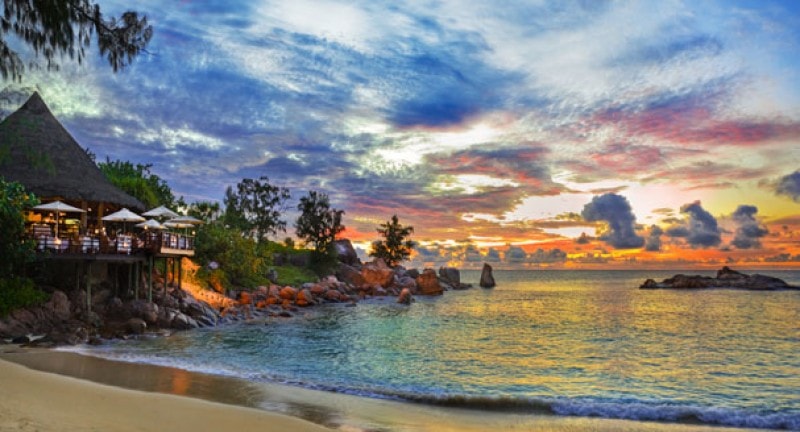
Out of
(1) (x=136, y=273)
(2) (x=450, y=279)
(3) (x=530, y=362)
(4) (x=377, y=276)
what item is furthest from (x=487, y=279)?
(3) (x=530, y=362)

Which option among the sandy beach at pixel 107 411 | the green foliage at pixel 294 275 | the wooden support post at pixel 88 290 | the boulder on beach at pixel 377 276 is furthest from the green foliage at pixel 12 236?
the boulder on beach at pixel 377 276

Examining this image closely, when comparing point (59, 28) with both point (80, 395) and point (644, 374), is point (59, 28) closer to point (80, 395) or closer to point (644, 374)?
point (80, 395)

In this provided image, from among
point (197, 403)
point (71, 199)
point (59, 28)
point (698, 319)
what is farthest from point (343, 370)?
point (698, 319)

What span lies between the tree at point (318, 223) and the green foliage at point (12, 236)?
54933mm

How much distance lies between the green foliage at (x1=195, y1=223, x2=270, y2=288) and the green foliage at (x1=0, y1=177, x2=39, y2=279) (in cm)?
2188

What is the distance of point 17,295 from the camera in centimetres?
2856

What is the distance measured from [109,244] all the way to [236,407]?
2349 cm

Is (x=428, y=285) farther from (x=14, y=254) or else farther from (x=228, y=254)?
(x=14, y=254)

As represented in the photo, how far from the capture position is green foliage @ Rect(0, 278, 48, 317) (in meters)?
27.9

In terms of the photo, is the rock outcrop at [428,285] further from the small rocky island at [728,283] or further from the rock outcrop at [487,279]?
the small rocky island at [728,283]

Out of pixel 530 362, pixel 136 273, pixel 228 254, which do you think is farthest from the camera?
pixel 228 254

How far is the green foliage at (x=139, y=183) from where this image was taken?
1973 inches

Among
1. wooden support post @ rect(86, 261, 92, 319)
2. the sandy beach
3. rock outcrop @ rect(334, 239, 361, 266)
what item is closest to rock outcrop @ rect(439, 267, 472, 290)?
rock outcrop @ rect(334, 239, 361, 266)

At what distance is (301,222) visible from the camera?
87.3 m
